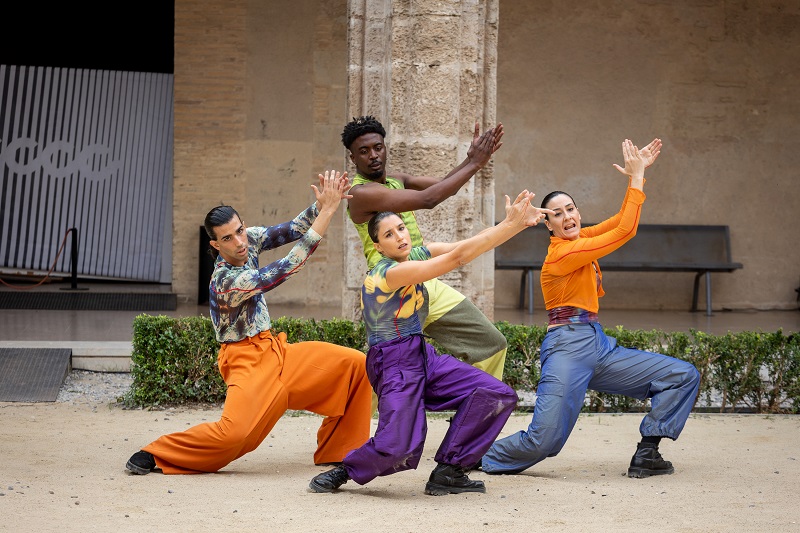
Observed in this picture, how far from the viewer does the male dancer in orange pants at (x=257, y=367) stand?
5164 mm

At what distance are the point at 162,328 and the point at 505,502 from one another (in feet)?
10.8

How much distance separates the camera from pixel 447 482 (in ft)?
16.3

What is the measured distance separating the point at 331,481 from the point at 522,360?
2.81 m

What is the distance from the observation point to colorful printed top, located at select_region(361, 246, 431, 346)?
195 inches

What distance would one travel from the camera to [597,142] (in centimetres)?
1311

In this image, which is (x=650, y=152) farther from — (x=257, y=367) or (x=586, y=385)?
(x=257, y=367)

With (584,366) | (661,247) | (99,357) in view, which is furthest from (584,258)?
(661,247)

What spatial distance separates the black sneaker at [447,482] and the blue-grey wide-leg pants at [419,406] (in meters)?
0.04

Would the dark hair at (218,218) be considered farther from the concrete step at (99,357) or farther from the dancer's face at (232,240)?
the concrete step at (99,357)

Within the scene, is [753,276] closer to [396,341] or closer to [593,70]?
[593,70]

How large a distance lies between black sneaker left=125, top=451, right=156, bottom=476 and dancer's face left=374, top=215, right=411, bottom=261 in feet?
4.98

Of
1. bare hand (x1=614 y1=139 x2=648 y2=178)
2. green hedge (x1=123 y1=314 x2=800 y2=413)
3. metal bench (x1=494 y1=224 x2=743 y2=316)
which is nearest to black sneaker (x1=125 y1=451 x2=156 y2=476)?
green hedge (x1=123 y1=314 x2=800 y2=413)

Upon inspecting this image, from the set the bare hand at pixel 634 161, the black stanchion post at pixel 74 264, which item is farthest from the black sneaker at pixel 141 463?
the black stanchion post at pixel 74 264

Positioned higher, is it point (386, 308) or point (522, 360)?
point (386, 308)
